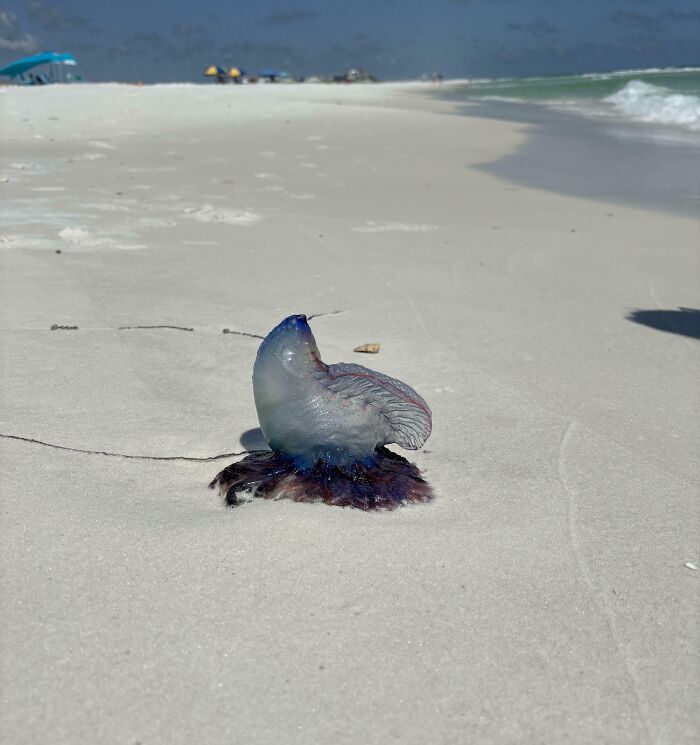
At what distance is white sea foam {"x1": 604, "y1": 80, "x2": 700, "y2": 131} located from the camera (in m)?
19.4

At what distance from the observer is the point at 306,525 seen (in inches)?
89.0

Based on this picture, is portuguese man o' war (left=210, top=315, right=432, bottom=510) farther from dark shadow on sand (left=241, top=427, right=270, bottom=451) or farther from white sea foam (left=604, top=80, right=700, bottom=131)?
white sea foam (left=604, top=80, right=700, bottom=131)

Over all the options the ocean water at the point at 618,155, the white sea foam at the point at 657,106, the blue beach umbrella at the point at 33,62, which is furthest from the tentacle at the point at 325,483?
the blue beach umbrella at the point at 33,62

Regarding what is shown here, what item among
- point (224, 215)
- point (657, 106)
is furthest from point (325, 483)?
point (657, 106)

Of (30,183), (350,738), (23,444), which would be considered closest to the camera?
(350,738)

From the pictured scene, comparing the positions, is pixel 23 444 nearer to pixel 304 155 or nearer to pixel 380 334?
pixel 380 334

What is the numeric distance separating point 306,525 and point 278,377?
1.43 ft

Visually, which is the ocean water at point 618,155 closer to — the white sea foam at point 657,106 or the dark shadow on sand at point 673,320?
the white sea foam at point 657,106

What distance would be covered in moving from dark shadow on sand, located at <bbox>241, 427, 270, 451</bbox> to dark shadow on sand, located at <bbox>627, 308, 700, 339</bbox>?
2418mm

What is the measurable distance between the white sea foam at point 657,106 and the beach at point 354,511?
49.8 ft

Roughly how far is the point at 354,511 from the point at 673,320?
2762 millimetres

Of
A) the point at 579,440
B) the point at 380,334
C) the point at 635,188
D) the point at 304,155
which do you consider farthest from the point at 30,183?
the point at 579,440

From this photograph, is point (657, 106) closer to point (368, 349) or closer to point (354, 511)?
point (368, 349)

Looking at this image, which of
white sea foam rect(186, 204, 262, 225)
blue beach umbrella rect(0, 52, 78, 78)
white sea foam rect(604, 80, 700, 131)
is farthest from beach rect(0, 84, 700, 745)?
blue beach umbrella rect(0, 52, 78, 78)
